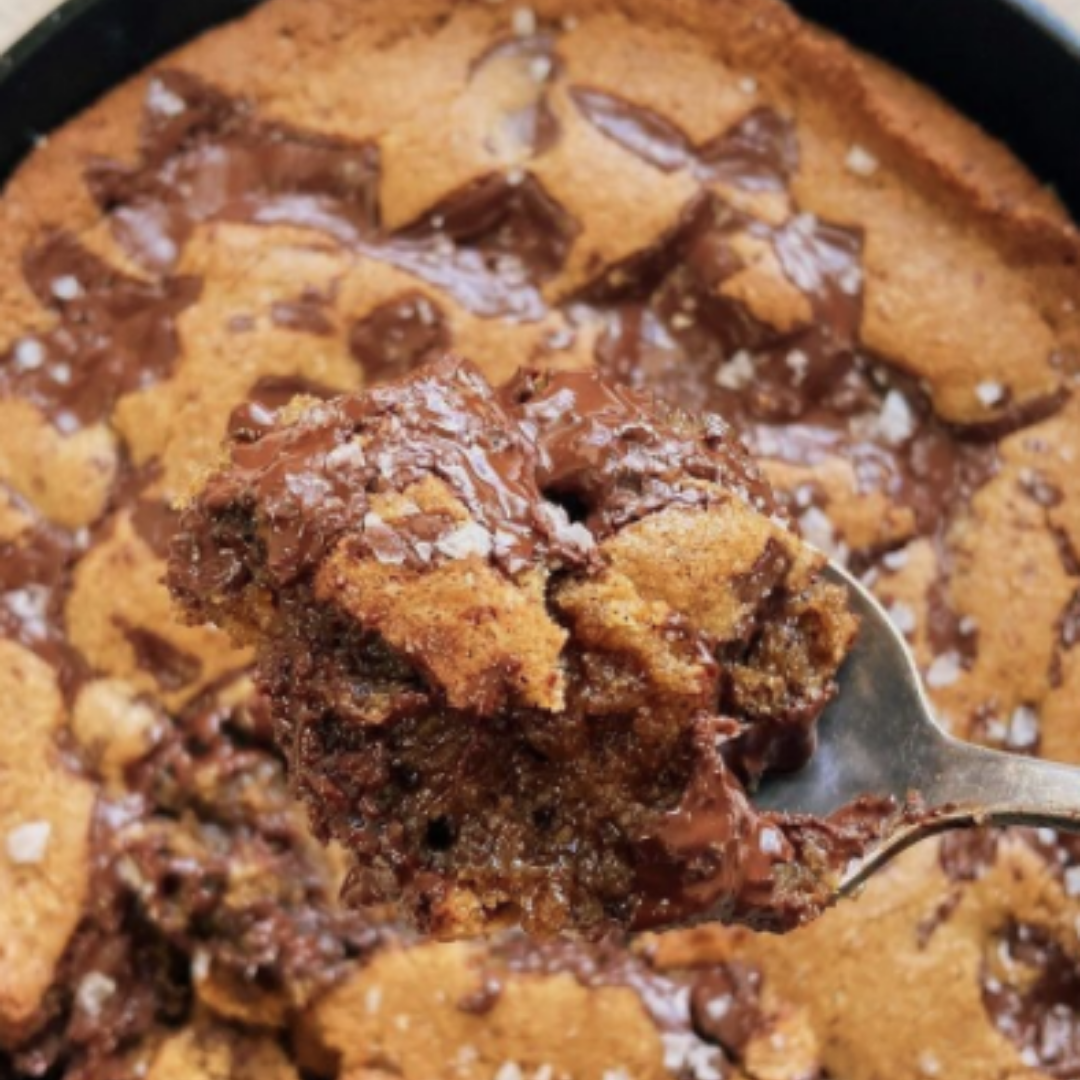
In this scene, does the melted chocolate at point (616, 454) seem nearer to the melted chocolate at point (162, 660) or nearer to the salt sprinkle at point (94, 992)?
the melted chocolate at point (162, 660)

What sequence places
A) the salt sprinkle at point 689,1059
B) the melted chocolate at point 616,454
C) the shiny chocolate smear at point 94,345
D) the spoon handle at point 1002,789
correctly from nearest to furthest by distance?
the melted chocolate at point 616,454, the spoon handle at point 1002,789, the salt sprinkle at point 689,1059, the shiny chocolate smear at point 94,345

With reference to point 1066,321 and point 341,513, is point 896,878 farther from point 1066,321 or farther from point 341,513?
point 341,513

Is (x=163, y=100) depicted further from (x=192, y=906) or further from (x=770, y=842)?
(x=770, y=842)

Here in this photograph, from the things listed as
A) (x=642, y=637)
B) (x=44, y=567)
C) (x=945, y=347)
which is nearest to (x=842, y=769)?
(x=642, y=637)

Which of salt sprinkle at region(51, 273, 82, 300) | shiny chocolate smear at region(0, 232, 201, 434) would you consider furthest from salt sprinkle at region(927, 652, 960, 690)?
salt sprinkle at region(51, 273, 82, 300)

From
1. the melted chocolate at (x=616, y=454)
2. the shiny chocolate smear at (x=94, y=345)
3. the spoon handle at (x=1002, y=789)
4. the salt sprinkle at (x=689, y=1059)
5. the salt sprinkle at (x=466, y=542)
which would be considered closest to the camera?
the salt sprinkle at (x=466, y=542)

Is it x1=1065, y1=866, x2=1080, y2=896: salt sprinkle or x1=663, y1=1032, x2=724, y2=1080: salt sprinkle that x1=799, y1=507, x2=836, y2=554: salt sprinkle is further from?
x1=663, y1=1032, x2=724, y2=1080: salt sprinkle

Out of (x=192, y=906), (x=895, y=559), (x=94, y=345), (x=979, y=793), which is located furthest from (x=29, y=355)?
(x=979, y=793)

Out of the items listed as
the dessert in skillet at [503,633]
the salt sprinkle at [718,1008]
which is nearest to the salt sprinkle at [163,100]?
the dessert in skillet at [503,633]
